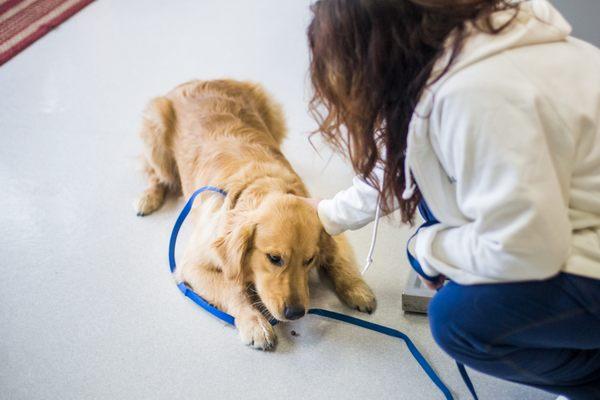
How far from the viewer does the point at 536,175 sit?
1.05 metres

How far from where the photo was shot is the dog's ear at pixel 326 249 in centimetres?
183

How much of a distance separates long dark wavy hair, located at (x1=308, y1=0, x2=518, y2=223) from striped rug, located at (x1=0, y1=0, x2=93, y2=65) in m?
2.90

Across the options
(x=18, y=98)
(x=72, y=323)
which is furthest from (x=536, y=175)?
(x=18, y=98)

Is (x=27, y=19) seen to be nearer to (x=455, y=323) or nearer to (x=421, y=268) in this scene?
(x=421, y=268)

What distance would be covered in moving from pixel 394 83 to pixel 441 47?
110 mm

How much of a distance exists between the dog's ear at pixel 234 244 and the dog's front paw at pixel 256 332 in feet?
→ 0.41

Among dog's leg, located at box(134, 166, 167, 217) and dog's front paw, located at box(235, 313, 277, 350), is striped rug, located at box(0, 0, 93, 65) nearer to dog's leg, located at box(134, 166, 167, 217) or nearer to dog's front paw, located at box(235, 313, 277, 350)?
dog's leg, located at box(134, 166, 167, 217)

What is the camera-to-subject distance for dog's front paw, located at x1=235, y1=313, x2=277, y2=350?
1.80 m

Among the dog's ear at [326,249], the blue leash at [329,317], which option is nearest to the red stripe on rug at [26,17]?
the blue leash at [329,317]

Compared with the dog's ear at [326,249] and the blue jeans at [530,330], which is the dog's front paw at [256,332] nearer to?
the dog's ear at [326,249]

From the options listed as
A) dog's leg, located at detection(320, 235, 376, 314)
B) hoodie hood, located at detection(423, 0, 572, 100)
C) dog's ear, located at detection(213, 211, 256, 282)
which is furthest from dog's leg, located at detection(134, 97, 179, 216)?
hoodie hood, located at detection(423, 0, 572, 100)

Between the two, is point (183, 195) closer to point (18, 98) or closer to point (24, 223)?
point (24, 223)

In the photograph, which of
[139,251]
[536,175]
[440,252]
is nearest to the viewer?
[536,175]

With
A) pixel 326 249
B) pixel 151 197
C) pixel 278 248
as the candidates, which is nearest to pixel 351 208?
pixel 278 248
